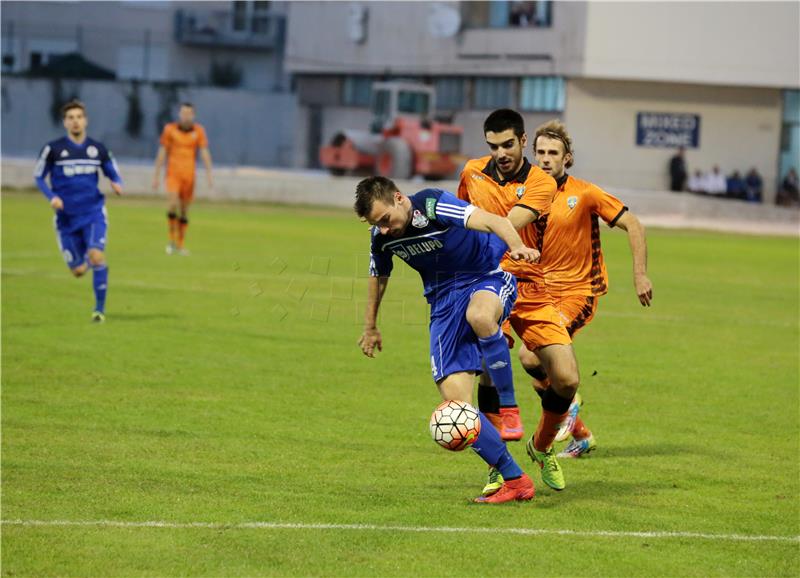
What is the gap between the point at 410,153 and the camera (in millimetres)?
52500

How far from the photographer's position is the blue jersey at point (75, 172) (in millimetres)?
16578

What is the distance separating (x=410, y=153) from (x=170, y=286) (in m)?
32.0

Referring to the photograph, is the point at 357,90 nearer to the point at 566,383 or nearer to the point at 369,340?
the point at 566,383

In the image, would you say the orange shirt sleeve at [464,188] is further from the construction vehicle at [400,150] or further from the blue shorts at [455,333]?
the construction vehicle at [400,150]

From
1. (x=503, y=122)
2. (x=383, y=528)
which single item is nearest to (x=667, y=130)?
(x=503, y=122)

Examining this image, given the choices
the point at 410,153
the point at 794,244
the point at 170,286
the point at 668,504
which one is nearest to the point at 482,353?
the point at 668,504

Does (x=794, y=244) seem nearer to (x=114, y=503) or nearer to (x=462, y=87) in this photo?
(x=462, y=87)

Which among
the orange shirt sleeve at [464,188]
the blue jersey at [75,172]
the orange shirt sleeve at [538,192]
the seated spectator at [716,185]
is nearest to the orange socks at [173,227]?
the blue jersey at [75,172]

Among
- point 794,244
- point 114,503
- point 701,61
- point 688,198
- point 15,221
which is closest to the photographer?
point 114,503

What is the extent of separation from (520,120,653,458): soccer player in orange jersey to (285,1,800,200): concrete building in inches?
A: 1948

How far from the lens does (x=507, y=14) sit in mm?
61281

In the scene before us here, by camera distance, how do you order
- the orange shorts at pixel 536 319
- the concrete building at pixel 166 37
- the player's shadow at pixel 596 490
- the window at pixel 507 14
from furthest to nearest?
the concrete building at pixel 166 37
the window at pixel 507 14
the orange shorts at pixel 536 319
the player's shadow at pixel 596 490

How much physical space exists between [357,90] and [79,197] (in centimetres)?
5255

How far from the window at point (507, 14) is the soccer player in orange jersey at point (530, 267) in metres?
51.1
